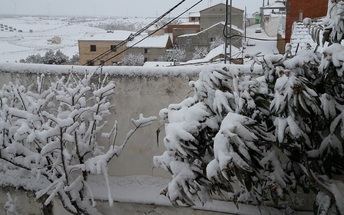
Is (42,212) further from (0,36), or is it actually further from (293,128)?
(0,36)

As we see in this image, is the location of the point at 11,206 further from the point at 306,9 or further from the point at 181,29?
the point at 181,29

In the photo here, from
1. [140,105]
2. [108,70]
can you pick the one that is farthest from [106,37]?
[140,105]

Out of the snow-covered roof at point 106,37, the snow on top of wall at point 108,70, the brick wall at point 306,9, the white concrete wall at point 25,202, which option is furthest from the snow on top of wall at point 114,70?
the snow-covered roof at point 106,37

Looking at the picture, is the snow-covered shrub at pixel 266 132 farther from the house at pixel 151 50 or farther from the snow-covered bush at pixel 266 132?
the house at pixel 151 50

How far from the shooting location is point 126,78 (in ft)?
15.1

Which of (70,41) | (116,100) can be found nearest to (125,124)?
(116,100)

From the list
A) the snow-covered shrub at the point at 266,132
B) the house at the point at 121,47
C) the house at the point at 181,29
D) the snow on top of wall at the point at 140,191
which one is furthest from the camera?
the house at the point at 181,29

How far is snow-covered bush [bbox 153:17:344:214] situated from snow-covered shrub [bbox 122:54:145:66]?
28487 mm

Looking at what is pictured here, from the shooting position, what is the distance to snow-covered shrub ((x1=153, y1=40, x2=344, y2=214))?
254cm

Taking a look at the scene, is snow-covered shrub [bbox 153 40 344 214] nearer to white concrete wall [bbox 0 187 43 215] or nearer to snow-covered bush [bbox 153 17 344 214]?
snow-covered bush [bbox 153 17 344 214]

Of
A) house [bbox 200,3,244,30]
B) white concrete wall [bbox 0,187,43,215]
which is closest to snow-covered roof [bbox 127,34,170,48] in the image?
house [bbox 200,3,244,30]

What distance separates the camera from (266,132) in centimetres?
280

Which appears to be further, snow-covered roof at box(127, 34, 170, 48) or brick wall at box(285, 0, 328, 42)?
snow-covered roof at box(127, 34, 170, 48)

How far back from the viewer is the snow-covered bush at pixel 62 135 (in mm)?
3947
